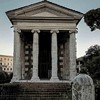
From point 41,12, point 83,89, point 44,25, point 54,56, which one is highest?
point 41,12

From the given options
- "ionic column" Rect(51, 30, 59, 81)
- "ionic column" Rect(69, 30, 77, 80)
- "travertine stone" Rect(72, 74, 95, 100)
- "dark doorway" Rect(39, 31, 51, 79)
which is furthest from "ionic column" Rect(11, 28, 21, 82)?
"travertine stone" Rect(72, 74, 95, 100)

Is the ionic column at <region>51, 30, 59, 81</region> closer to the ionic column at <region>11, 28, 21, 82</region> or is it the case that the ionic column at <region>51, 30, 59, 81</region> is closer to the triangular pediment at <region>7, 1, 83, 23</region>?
the triangular pediment at <region>7, 1, 83, 23</region>

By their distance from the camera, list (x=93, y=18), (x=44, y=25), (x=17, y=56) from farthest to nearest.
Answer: (x=44, y=25)
(x=17, y=56)
(x=93, y=18)

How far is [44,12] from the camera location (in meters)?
33.7

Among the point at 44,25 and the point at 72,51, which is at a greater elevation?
the point at 44,25

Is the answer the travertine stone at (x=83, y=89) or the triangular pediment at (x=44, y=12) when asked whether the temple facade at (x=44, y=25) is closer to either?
the triangular pediment at (x=44, y=12)

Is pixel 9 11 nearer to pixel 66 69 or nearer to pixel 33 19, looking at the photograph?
pixel 33 19

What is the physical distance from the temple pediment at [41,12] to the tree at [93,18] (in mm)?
2428

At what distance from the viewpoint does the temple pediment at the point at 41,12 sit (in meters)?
33.3

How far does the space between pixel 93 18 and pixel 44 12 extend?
6.31m

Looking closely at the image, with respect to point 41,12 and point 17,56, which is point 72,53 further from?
point 17,56

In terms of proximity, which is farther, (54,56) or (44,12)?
(44,12)

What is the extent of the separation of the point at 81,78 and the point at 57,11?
2526 centimetres

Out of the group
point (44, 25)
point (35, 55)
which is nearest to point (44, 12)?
point (44, 25)
